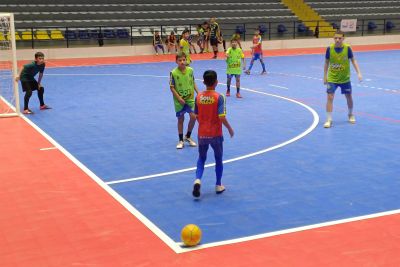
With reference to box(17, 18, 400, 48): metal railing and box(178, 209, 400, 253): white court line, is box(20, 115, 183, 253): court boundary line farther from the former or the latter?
box(17, 18, 400, 48): metal railing

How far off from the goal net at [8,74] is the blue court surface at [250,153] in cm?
78

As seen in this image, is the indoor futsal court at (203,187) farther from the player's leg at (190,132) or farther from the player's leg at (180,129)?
the player's leg at (190,132)

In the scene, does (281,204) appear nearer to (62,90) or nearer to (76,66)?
(62,90)

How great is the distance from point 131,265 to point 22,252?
1341 mm

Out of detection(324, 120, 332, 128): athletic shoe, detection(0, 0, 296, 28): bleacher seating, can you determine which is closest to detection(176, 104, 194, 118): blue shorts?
detection(324, 120, 332, 128): athletic shoe

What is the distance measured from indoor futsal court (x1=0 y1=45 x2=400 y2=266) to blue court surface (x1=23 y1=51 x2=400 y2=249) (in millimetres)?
33

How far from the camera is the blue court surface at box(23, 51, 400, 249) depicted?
7543 mm

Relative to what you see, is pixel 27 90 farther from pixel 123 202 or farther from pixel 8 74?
pixel 123 202

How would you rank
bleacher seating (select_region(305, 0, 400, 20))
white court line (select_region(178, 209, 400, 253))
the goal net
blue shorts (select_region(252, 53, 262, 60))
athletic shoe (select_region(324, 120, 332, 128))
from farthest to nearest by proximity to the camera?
bleacher seating (select_region(305, 0, 400, 20))
blue shorts (select_region(252, 53, 262, 60))
the goal net
athletic shoe (select_region(324, 120, 332, 128))
white court line (select_region(178, 209, 400, 253))

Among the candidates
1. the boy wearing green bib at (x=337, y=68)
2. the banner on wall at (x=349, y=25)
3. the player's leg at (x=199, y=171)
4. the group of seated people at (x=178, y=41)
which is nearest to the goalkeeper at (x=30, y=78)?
the boy wearing green bib at (x=337, y=68)

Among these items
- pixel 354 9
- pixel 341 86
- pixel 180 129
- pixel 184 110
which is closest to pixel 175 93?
pixel 184 110

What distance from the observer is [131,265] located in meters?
5.89

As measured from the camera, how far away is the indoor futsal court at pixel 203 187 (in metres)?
6.28

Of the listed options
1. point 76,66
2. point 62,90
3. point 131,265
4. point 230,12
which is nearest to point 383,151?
point 131,265
